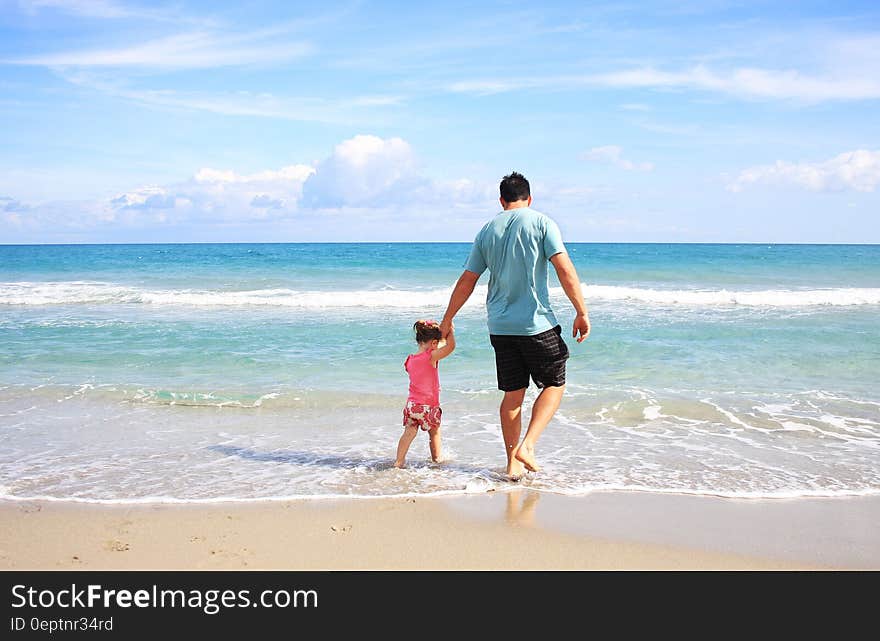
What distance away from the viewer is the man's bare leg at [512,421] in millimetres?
4883

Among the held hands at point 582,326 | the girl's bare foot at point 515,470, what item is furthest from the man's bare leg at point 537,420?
the held hands at point 582,326

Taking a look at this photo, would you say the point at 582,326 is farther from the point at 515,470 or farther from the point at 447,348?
the point at 515,470

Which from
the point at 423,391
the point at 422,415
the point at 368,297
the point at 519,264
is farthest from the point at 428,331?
the point at 368,297

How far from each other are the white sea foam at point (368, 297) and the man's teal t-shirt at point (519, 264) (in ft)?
44.5

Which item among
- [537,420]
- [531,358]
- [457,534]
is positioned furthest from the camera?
[537,420]

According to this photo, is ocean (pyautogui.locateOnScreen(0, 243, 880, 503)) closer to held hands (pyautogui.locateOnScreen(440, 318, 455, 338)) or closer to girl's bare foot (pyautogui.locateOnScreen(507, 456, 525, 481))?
girl's bare foot (pyautogui.locateOnScreen(507, 456, 525, 481))

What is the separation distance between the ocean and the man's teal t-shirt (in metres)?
1.12

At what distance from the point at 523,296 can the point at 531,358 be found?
412 mm

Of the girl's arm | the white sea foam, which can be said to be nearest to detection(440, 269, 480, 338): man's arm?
the girl's arm

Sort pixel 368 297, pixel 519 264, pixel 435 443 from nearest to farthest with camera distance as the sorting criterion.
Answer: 1. pixel 519 264
2. pixel 435 443
3. pixel 368 297

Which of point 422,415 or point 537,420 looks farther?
point 422,415

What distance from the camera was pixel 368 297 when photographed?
66.8ft
